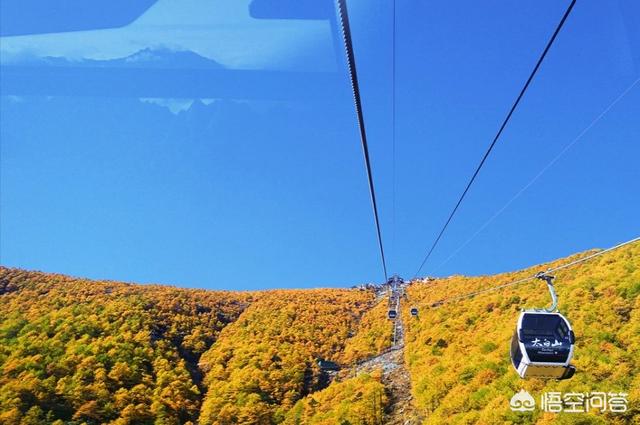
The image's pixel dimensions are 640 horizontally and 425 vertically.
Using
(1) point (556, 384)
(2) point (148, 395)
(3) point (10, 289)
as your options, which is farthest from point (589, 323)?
(3) point (10, 289)

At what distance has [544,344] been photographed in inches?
511

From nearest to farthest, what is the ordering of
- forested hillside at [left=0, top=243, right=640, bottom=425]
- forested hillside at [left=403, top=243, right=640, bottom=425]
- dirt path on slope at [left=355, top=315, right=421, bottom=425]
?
forested hillside at [left=403, top=243, right=640, bottom=425]
forested hillside at [left=0, top=243, right=640, bottom=425]
dirt path on slope at [left=355, top=315, right=421, bottom=425]

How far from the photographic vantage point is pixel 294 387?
112 feet

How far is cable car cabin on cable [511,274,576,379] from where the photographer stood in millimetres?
12906

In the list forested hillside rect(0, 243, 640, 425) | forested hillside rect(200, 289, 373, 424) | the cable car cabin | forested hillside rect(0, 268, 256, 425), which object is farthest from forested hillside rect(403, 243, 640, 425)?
forested hillside rect(0, 268, 256, 425)

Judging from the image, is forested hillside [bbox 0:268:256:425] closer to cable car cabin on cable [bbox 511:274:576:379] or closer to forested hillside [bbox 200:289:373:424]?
forested hillside [bbox 200:289:373:424]

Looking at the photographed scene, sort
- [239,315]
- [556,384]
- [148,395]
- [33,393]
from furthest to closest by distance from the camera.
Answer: [239,315] < [148,395] < [33,393] < [556,384]

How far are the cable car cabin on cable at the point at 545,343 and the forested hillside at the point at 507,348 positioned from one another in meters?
6.41

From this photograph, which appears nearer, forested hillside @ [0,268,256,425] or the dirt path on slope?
the dirt path on slope

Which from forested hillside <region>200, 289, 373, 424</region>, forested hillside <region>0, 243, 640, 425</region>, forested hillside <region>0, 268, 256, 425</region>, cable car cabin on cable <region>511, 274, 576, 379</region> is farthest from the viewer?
forested hillside <region>200, 289, 373, 424</region>

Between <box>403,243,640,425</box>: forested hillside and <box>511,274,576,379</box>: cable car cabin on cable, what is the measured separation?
21.0ft

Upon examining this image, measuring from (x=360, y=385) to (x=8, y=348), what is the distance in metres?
25.0

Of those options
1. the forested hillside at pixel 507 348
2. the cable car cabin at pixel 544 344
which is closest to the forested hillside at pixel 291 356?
the forested hillside at pixel 507 348

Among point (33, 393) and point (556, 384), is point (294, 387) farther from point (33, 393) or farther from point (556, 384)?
point (556, 384)
